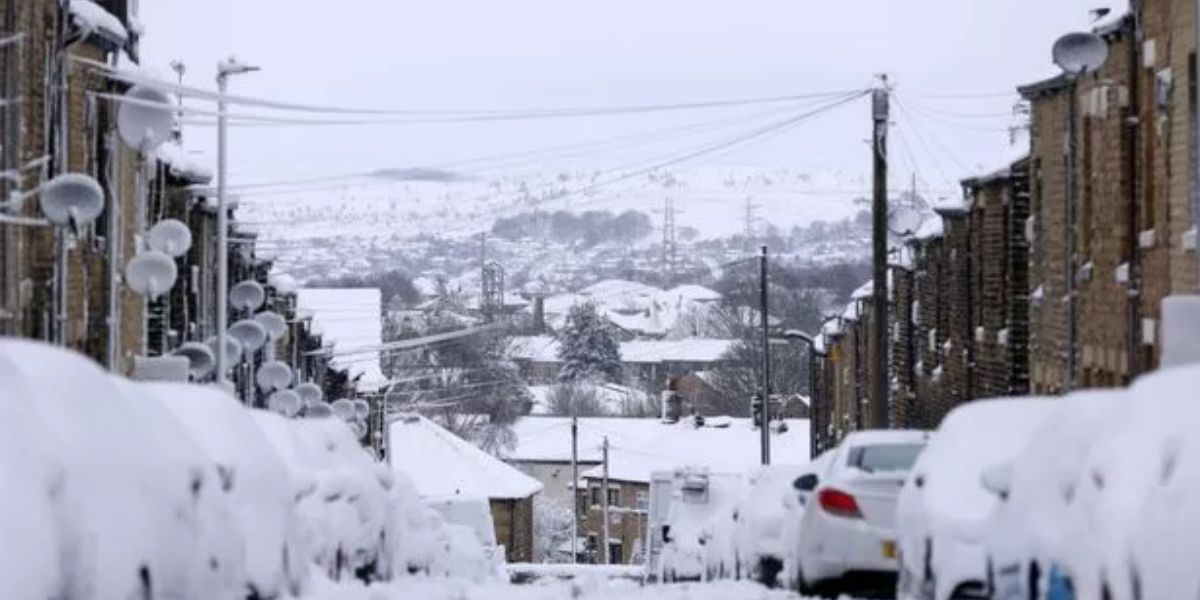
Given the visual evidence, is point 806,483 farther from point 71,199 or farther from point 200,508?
point 71,199

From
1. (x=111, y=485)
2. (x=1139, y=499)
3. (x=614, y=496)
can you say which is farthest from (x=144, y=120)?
(x=614, y=496)

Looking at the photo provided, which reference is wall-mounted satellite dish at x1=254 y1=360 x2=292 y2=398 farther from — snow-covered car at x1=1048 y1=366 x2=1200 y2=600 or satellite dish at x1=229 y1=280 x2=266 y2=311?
snow-covered car at x1=1048 y1=366 x2=1200 y2=600

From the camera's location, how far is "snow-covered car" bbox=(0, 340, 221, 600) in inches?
463

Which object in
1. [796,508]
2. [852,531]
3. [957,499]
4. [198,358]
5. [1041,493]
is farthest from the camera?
[198,358]

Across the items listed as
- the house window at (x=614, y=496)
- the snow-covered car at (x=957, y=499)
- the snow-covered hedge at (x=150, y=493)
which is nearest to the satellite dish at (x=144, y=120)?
the snow-covered hedge at (x=150, y=493)

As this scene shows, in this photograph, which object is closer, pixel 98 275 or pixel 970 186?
pixel 98 275

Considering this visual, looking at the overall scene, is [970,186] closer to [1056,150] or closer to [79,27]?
[1056,150]

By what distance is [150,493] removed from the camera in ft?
44.1

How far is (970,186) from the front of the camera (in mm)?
47781

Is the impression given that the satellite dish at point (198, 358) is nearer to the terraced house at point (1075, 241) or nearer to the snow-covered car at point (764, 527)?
the snow-covered car at point (764, 527)

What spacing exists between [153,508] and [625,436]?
101 m

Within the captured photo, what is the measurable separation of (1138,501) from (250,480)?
25.0ft

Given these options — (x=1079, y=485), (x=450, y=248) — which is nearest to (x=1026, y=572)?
(x=1079, y=485)

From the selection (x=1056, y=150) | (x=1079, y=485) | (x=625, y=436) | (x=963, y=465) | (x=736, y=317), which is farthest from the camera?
(x=736, y=317)
